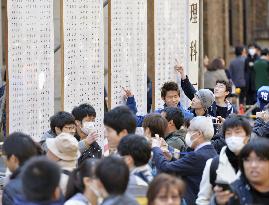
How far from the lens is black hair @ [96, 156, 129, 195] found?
25.2ft

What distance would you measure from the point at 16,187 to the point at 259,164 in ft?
5.90

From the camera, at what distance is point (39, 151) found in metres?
9.12

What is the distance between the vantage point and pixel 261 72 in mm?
29453

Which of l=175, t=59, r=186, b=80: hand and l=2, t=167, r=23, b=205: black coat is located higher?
l=175, t=59, r=186, b=80: hand

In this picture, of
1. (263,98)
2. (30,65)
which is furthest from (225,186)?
(263,98)

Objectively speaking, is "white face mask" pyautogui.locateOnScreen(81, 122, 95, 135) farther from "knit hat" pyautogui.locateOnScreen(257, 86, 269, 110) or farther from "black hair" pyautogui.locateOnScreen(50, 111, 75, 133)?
"knit hat" pyautogui.locateOnScreen(257, 86, 269, 110)

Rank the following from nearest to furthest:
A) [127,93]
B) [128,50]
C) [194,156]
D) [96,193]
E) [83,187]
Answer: [96,193], [83,187], [194,156], [127,93], [128,50]

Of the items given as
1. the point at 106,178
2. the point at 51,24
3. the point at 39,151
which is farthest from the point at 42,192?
the point at 51,24

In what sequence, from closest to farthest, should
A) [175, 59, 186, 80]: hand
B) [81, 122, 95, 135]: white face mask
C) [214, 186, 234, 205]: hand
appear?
[214, 186, 234, 205]: hand
[81, 122, 95, 135]: white face mask
[175, 59, 186, 80]: hand

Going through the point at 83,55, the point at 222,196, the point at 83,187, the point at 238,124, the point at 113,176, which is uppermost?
the point at 83,55

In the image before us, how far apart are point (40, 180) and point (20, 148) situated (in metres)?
1.44

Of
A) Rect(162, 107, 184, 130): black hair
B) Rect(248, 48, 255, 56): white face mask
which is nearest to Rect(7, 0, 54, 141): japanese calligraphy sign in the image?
Rect(162, 107, 184, 130): black hair

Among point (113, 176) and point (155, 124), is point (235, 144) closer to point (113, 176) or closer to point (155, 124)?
point (155, 124)

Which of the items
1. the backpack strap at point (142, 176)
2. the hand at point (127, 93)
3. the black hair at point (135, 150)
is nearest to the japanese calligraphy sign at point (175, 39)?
the hand at point (127, 93)
